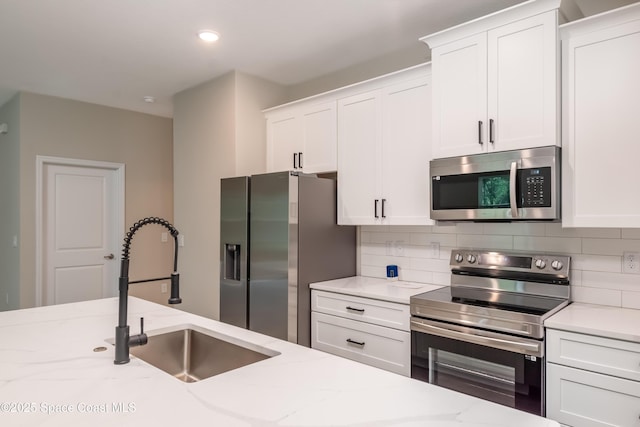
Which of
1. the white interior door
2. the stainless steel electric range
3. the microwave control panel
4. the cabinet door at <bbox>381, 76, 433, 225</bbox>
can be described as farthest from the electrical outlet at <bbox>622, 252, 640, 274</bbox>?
the white interior door

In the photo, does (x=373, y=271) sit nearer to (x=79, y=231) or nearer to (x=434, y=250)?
(x=434, y=250)

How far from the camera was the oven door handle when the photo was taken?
6.28ft

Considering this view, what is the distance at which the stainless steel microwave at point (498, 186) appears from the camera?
206 centimetres

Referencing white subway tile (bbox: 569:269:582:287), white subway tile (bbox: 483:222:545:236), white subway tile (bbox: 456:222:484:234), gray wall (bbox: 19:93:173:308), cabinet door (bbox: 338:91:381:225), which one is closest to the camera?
white subway tile (bbox: 569:269:582:287)

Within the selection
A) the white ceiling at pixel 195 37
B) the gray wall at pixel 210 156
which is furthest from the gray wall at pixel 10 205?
the gray wall at pixel 210 156

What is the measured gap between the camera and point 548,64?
2066mm

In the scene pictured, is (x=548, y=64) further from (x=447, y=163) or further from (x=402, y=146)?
(x=402, y=146)

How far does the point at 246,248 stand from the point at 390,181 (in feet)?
3.86

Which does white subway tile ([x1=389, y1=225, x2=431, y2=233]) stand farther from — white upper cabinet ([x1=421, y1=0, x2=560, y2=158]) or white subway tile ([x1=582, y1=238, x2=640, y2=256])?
white subway tile ([x1=582, y1=238, x2=640, y2=256])

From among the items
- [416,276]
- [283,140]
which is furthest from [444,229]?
[283,140]

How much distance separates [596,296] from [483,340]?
0.72 metres

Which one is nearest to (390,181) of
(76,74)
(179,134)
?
(179,134)

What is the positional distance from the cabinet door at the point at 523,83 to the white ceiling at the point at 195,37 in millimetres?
434

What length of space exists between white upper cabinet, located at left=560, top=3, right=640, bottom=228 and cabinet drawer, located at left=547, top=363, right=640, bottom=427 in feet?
2.29
